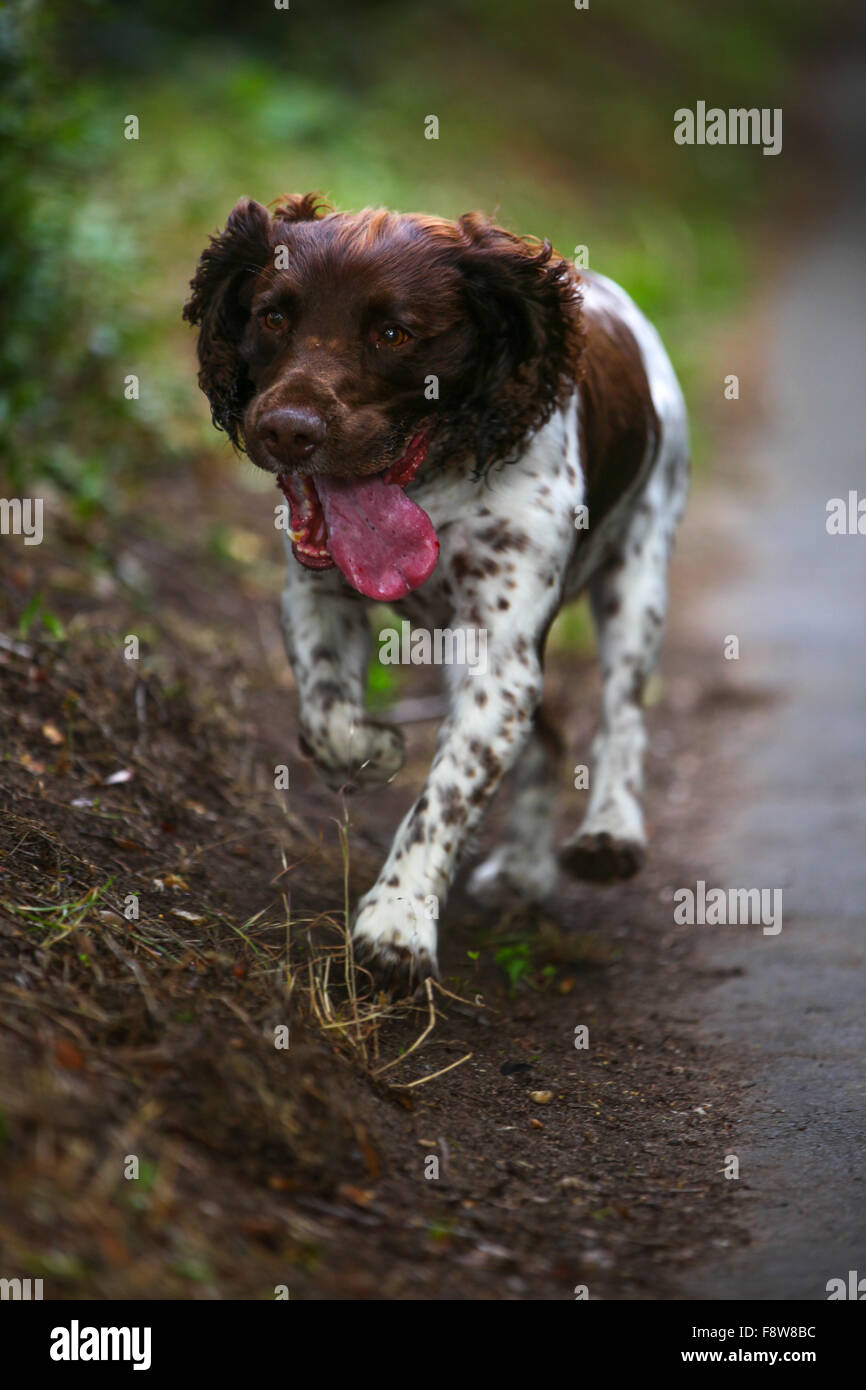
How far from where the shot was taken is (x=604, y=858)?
413 cm

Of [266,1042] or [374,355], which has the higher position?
[374,355]

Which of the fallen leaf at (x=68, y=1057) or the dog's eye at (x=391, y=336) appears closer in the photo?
the fallen leaf at (x=68, y=1057)

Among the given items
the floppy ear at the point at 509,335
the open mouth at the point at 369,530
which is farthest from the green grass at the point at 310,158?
the floppy ear at the point at 509,335

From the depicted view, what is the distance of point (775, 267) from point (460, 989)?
1515cm

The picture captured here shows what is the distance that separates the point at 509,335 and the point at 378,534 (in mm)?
567

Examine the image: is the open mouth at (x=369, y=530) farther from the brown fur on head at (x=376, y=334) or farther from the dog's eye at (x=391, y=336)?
the dog's eye at (x=391, y=336)

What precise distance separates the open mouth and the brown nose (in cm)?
21

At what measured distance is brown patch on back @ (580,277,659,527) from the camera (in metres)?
4.00

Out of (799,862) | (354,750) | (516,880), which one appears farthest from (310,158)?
(354,750)

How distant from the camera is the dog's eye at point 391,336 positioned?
11.0 feet

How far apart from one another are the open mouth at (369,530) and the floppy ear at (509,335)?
191 millimetres

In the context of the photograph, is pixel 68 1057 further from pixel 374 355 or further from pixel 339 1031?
pixel 374 355

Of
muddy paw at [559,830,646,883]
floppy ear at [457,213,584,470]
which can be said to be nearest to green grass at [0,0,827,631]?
floppy ear at [457,213,584,470]

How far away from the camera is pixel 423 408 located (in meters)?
3.43
